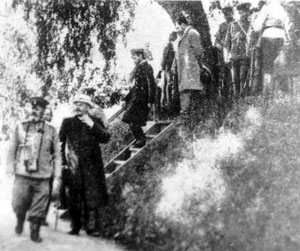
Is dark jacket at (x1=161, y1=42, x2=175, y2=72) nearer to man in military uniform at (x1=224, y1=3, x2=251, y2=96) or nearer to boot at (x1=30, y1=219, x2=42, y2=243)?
man in military uniform at (x1=224, y1=3, x2=251, y2=96)

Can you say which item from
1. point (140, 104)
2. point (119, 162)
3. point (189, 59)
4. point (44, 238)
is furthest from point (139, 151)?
point (44, 238)

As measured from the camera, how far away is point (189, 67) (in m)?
6.47

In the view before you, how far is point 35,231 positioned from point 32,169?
592mm

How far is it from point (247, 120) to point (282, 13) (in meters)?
1.51

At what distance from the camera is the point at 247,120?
19.2 ft

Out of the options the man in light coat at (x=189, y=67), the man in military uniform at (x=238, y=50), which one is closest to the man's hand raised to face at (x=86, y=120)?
the man in light coat at (x=189, y=67)

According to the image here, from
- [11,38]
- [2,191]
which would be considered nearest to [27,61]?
[11,38]

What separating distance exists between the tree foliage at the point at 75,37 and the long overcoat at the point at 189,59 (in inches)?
34.9

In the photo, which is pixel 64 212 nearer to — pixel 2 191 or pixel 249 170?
pixel 2 191

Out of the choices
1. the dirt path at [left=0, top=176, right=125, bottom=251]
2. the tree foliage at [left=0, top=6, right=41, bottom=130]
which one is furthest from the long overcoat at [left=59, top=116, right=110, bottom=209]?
the tree foliage at [left=0, top=6, right=41, bottom=130]

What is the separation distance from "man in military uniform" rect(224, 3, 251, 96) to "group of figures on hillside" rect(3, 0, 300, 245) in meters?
0.01

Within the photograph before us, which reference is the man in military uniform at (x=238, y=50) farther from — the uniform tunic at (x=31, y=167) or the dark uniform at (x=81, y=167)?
the uniform tunic at (x=31, y=167)

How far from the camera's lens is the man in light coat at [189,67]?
21.2 feet

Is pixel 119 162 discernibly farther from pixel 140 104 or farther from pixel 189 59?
pixel 189 59
